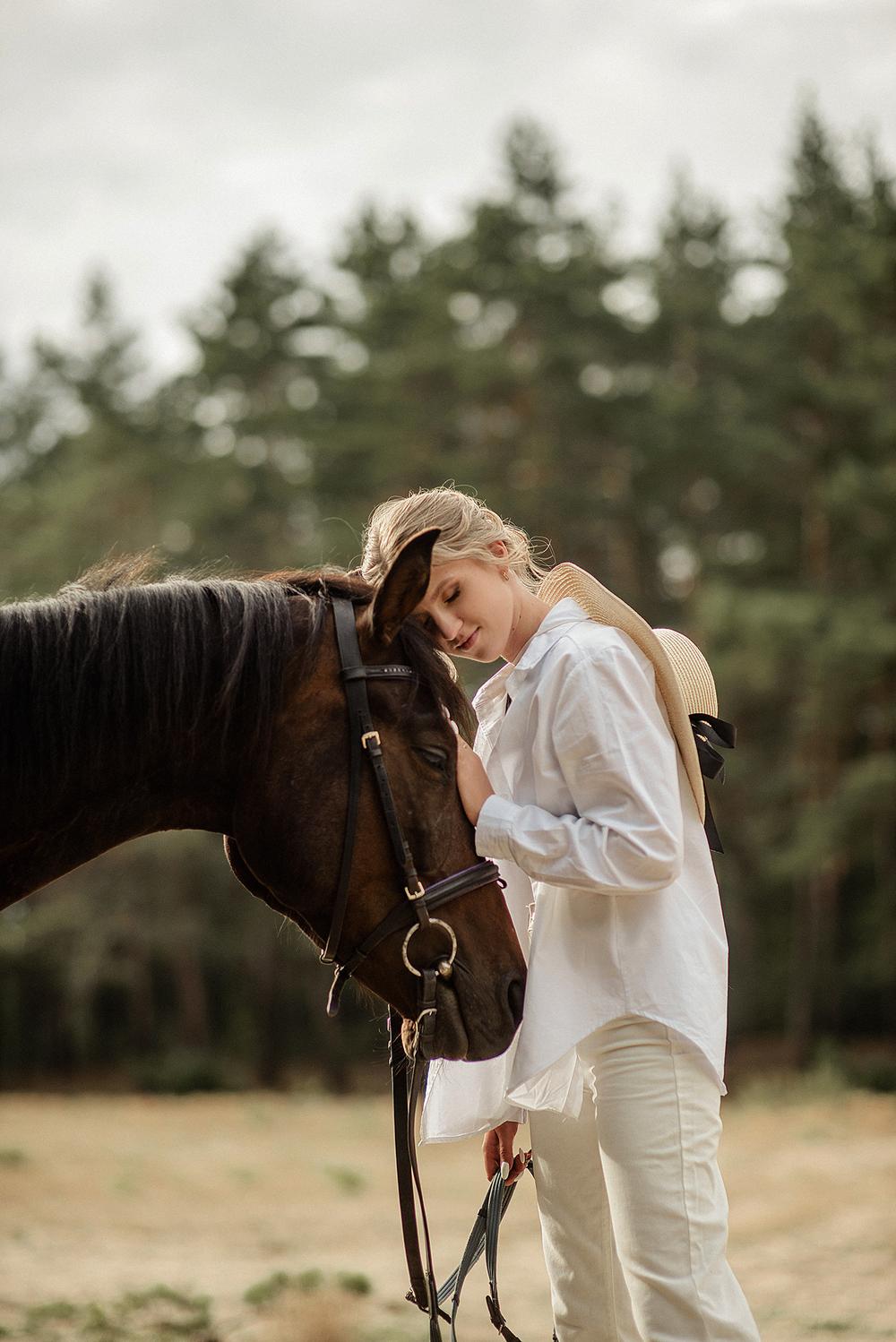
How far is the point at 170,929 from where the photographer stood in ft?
68.0

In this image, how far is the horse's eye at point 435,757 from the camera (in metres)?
2.28

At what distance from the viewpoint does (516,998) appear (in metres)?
2.28

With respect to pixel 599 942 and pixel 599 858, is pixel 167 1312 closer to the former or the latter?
pixel 599 942

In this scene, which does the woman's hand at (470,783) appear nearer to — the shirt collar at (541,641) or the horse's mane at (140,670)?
the horse's mane at (140,670)

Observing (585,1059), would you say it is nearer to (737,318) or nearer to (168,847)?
(168,847)

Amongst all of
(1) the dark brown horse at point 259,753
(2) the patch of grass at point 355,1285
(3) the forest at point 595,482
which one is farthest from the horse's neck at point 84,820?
(3) the forest at point 595,482

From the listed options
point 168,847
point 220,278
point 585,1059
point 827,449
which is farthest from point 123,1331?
point 220,278

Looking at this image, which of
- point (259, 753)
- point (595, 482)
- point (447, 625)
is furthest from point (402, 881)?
point (595, 482)

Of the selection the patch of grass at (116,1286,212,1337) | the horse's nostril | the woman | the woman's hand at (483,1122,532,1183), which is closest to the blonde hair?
the woman

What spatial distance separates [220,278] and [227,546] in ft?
17.3

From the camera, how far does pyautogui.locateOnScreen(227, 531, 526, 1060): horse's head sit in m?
2.22

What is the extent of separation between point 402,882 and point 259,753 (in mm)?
365

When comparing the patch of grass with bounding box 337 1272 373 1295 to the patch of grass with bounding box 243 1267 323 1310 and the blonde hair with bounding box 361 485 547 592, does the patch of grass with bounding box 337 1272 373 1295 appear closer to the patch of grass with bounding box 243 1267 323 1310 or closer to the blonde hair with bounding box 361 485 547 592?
the patch of grass with bounding box 243 1267 323 1310

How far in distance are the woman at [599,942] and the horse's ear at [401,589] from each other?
182 mm
